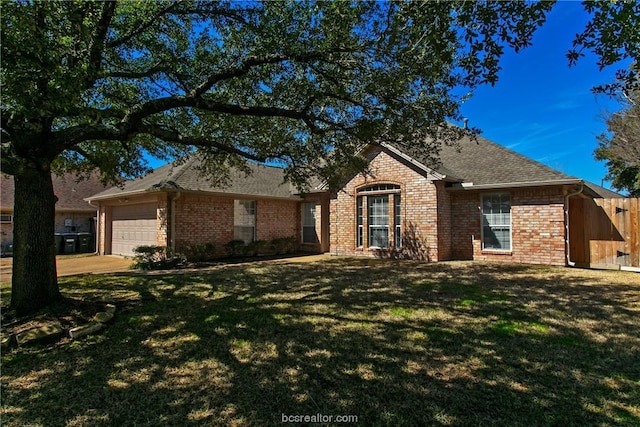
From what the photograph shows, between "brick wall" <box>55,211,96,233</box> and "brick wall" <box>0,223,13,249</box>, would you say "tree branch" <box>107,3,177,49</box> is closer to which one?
"brick wall" <box>0,223,13,249</box>

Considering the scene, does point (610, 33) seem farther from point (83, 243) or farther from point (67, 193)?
point (67, 193)

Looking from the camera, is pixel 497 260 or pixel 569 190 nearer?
pixel 569 190

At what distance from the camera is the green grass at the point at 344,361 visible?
3.00 m

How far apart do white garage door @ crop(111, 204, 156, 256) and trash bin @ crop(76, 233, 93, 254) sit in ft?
13.1

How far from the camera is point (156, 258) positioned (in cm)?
1243

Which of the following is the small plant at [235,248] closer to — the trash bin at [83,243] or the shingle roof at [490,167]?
the shingle roof at [490,167]

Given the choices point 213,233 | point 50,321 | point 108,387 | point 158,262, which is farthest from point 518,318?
point 213,233

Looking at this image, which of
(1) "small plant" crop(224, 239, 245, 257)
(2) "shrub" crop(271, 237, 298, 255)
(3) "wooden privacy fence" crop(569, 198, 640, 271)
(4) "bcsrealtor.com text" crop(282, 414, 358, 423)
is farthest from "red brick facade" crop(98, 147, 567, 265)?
(4) "bcsrealtor.com text" crop(282, 414, 358, 423)

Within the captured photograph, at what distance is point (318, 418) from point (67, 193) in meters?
24.5

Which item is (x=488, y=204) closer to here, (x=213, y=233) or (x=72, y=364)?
(x=213, y=233)

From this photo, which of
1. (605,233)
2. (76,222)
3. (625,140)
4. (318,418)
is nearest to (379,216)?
(605,233)

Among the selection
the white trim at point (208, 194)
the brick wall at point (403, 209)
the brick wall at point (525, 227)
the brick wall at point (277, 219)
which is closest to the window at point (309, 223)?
the brick wall at point (277, 219)

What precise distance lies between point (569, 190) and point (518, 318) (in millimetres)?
7799

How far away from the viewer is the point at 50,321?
16.9ft
